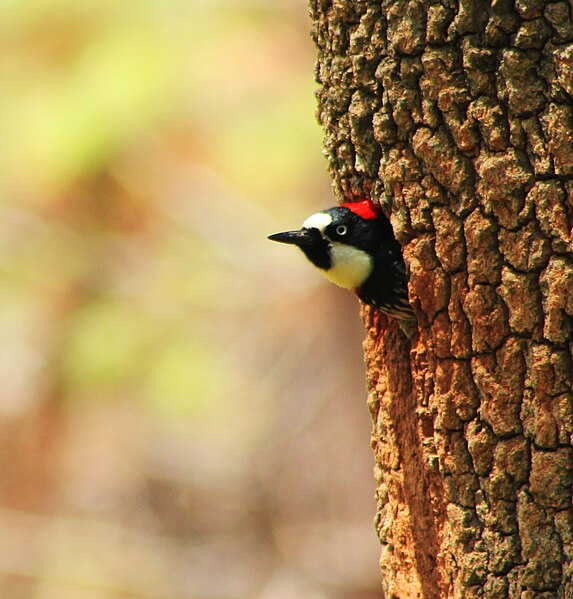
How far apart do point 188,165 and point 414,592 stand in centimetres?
806

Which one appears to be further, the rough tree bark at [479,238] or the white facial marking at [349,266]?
the white facial marking at [349,266]

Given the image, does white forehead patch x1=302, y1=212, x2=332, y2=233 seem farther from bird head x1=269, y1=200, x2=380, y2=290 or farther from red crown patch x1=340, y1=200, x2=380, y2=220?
red crown patch x1=340, y1=200, x2=380, y2=220

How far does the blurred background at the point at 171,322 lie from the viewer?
7.93 metres

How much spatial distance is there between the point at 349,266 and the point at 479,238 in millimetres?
936

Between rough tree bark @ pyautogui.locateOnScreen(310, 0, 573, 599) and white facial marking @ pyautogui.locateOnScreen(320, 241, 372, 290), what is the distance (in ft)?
1.78

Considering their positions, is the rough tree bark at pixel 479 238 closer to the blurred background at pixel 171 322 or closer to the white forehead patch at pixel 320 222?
the white forehead patch at pixel 320 222

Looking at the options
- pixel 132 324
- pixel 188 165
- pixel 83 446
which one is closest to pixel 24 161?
pixel 132 324

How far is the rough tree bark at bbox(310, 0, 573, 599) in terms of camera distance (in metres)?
2.33

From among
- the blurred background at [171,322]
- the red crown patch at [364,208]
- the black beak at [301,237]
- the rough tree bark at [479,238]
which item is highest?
the blurred background at [171,322]

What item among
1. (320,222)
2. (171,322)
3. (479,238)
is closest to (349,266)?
(320,222)

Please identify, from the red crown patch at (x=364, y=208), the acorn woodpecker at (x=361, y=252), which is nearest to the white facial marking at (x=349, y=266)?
the acorn woodpecker at (x=361, y=252)

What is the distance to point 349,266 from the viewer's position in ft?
11.0

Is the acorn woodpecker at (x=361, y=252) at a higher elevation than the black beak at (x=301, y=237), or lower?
lower

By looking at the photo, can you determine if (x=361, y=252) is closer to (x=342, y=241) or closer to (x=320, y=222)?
(x=342, y=241)
